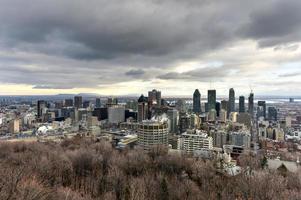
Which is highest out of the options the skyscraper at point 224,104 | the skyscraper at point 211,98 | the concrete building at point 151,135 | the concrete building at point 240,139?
the skyscraper at point 211,98

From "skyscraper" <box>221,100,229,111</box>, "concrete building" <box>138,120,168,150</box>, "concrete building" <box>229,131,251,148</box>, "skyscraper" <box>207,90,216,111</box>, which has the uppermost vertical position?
"skyscraper" <box>207,90,216,111</box>

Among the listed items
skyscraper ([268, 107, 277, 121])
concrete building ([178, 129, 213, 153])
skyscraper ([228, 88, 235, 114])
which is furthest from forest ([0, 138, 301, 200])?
skyscraper ([228, 88, 235, 114])

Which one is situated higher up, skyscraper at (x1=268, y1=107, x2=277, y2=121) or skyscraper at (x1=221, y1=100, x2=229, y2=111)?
skyscraper at (x1=221, y1=100, x2=229, y2=111)

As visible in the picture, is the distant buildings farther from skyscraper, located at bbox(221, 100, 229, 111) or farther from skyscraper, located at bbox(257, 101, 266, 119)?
skyscraper, located at bbox(257, 101, 266, 119)

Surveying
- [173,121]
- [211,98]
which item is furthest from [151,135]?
[211,98]

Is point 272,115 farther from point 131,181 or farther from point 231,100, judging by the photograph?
point 131,181

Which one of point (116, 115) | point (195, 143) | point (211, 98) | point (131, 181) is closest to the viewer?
point (131, 181)

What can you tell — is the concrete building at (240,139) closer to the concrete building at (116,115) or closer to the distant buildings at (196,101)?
the concrete building at (116,115)

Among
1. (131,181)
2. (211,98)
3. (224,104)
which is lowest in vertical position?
(131,181)

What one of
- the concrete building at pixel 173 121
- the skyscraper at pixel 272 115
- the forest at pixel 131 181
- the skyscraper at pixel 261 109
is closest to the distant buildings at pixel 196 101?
the skyscraper at pixel 261 109

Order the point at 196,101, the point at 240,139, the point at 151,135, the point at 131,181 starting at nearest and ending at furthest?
the point at 131,181 → the point at 151,135 → the point at 240,139 → the point at 196,101
